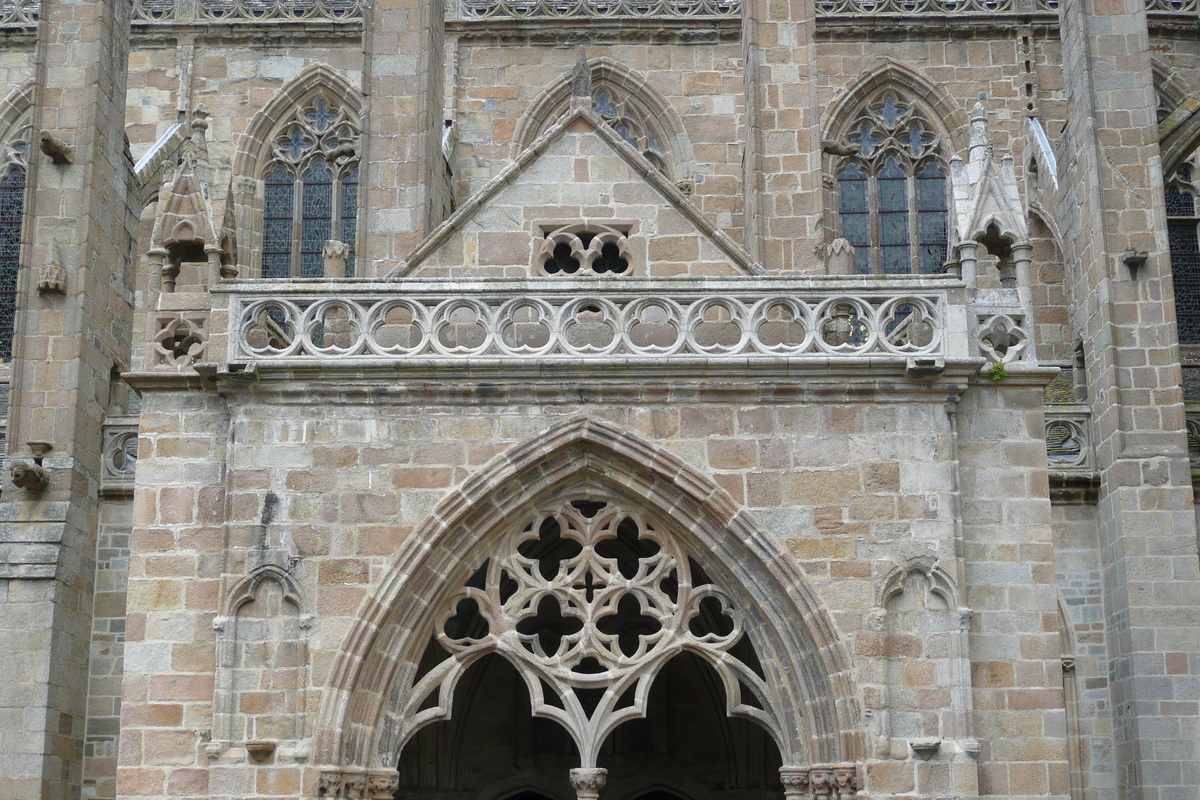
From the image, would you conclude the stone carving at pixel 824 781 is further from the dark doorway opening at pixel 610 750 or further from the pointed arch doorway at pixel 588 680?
the dark doorway opening at pixel 610 750

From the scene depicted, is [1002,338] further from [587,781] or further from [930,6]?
[930,6]

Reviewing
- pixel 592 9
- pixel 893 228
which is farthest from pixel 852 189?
pixel 592 9

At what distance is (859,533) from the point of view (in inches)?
452

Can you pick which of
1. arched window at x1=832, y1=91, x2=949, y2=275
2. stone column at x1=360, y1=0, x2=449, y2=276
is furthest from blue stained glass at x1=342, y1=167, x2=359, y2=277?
arched window at x1=832, y1=91, x2=949, y2=275

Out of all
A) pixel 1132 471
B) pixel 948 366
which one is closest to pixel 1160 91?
pixel 1132 471

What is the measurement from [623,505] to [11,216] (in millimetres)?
11953

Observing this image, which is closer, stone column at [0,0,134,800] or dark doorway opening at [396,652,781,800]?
stone column at [0,0,134,800]

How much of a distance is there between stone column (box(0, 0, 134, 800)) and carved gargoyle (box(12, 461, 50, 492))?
2 cm

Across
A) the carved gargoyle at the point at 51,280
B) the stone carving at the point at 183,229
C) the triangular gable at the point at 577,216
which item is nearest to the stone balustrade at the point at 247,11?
the carved gargoyle at the point at 51,280

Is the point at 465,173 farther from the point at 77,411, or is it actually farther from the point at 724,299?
the point at 724,299

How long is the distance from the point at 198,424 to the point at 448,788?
16.7 feet

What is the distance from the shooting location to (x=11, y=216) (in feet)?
66.7

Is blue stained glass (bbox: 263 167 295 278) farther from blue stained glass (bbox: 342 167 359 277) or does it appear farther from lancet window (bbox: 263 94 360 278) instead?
blue stained glass (bbox: 342 167 359 277)

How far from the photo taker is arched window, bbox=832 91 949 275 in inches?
781
